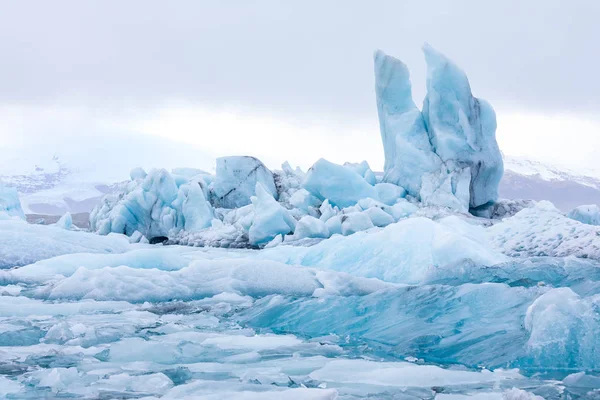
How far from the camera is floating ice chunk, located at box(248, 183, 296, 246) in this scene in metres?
17.0

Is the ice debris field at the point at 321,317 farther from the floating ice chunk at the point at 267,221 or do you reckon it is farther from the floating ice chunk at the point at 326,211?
the floating ice chunk at the point at 326,211

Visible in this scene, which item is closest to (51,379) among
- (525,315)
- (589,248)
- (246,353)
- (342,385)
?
(246,353)

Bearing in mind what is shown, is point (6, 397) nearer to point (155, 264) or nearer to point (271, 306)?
point (271, 306)

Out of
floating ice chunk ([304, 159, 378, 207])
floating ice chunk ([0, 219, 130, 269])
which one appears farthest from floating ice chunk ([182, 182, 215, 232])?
floating ice chunk ([0, 219, 130, 269])

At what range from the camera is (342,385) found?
3.31 metres

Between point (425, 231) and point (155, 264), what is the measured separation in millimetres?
3900

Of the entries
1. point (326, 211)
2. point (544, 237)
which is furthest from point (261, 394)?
point (326, 211)

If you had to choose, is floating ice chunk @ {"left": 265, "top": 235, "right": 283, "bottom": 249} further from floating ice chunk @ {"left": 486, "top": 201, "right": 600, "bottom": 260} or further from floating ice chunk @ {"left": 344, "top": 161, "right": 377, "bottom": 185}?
floating ice chunk @ {"left": 486, "top": 201, "right": 600, "bottom": 260}

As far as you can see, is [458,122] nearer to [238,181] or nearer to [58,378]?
[238,181]

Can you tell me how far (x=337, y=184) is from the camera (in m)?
18.8

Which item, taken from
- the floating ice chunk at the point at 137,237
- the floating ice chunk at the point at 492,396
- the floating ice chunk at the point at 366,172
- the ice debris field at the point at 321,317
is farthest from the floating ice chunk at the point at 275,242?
the floating ice chunk at the point at 492,396

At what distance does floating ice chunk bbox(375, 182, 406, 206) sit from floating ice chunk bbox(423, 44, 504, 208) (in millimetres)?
1733

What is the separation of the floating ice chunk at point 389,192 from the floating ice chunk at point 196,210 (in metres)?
5.58

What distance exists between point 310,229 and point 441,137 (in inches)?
236
